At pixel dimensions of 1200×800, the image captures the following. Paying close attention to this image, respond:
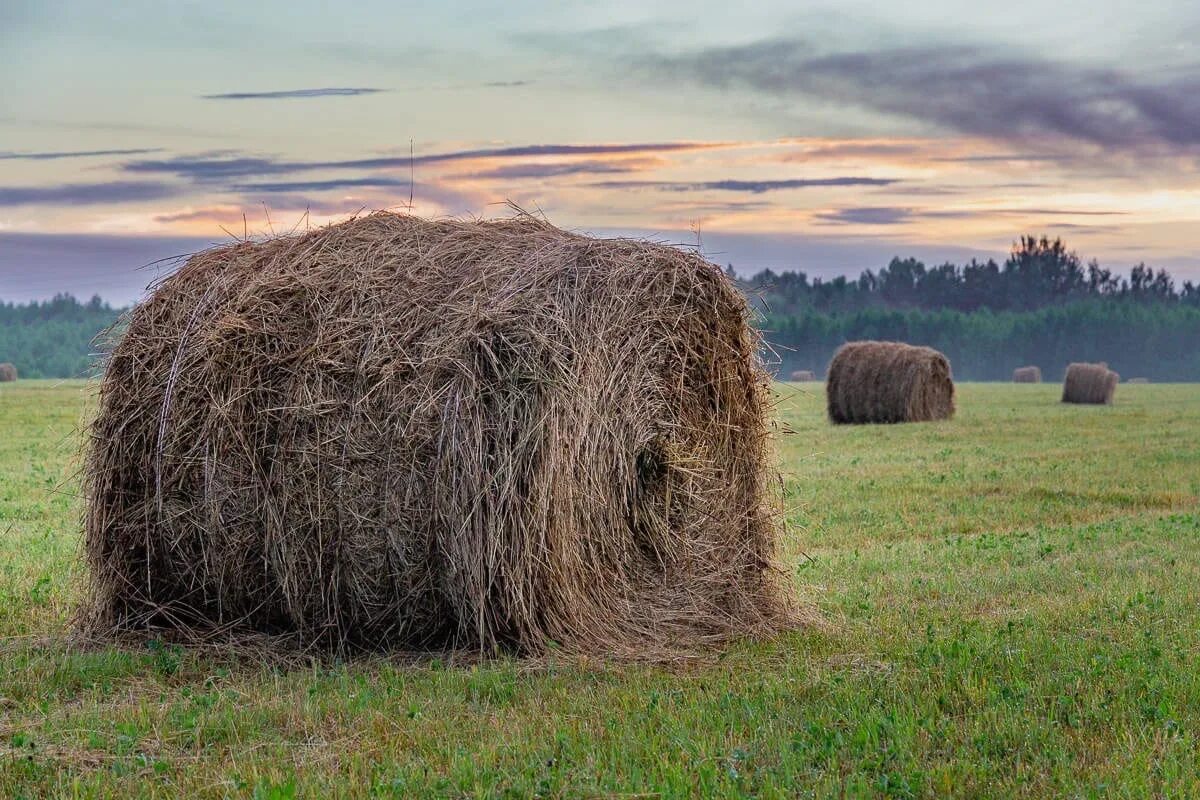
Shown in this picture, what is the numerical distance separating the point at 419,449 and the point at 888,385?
27.8 m

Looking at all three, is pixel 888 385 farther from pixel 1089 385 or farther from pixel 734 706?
pixel 734 706

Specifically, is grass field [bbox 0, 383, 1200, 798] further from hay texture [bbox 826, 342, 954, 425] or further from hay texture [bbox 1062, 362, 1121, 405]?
hay texture [bbox 1062, 362, 1121, 405]

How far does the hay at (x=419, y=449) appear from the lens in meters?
7.95

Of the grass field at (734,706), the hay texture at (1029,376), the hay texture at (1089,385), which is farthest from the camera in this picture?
the hay texture at (1029,376)

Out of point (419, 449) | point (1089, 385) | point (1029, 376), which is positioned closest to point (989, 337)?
point (1029, 376)

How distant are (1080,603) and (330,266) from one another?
5.95m

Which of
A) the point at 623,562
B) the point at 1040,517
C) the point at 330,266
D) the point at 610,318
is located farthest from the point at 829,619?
the point at 1040,517

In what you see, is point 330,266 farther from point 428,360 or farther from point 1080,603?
point 1080,603

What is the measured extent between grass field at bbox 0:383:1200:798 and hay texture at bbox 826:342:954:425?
22.3 metres

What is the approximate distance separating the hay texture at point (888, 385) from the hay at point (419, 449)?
25.5 meters

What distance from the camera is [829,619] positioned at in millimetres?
9375

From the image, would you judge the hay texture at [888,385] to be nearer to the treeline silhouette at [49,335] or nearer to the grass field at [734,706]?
the grass field at [734,706]

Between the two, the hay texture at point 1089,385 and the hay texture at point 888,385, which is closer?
the hay texture at point 888,385

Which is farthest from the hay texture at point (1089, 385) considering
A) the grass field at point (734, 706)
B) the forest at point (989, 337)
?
the forest at point (989, 337)
